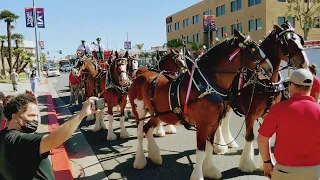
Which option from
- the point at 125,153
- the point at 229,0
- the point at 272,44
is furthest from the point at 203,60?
the point at 229,0

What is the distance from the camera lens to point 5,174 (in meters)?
2.45

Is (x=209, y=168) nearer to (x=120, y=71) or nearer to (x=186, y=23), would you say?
(x=120, y=71)

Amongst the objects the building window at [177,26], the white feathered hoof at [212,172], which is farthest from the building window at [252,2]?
the white feathered hoof at [212,172]

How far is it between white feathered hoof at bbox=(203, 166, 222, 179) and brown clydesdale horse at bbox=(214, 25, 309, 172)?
1.91 feet

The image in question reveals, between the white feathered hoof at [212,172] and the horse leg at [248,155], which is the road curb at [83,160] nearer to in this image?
the white feathered hoof at [212,172]

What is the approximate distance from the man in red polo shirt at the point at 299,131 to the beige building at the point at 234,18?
2629 centimetres

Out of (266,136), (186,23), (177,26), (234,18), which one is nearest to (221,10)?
(234,18)

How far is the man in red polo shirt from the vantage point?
274cm

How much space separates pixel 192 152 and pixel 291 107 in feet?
14.0

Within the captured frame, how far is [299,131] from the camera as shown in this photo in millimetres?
2762

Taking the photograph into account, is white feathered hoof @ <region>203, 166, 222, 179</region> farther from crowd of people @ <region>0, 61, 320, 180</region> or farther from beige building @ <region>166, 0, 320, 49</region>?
beige building @ <region>166, 0, 320, 49</region>

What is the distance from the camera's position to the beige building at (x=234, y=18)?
38.0 metres

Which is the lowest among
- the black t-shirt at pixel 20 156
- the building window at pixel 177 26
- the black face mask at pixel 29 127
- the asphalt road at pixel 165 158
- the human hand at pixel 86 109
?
the asphalt road at pixel 165 158

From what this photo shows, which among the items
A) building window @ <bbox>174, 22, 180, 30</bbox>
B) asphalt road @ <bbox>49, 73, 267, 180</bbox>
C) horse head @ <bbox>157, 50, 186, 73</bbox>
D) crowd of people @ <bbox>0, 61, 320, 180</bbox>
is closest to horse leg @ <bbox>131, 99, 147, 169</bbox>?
asphalt road @ <bbox>49, 73, 267, 180</bbox>
